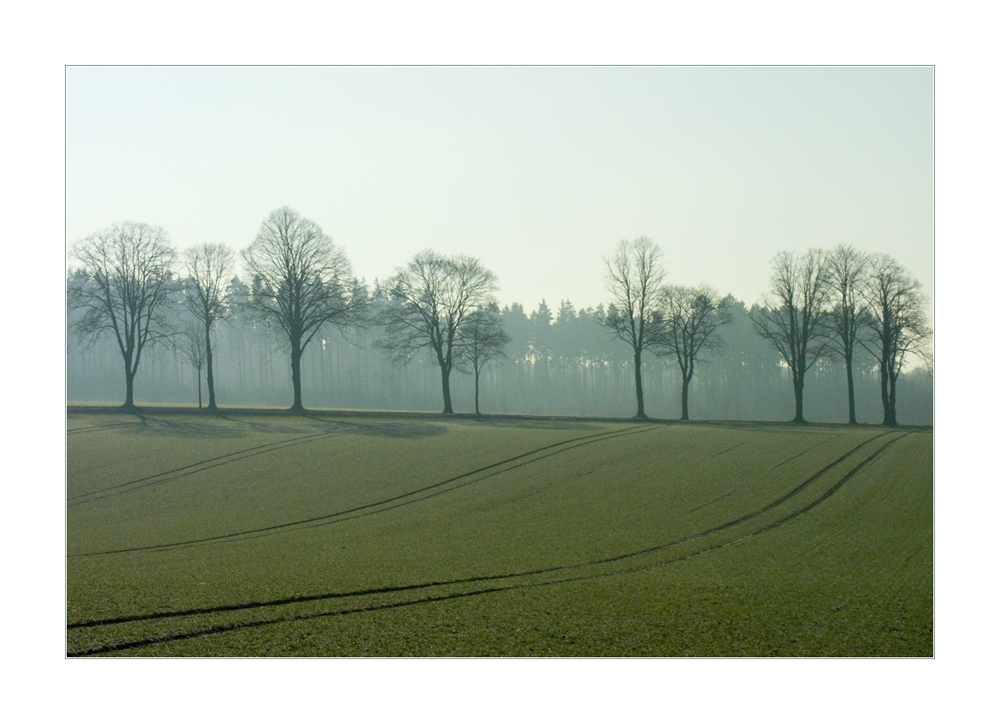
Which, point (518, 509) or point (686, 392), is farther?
Answer: point (686, 392)

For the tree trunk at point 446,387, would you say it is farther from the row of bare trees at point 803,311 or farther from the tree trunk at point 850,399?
the tree trunk at point 850,399

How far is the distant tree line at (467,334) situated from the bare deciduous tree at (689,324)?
53mm

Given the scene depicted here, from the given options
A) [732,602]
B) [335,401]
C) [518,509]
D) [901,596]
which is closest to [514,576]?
[732,602]

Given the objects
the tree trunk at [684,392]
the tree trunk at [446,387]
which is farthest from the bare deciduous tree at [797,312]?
the tree trunk at [446,387]

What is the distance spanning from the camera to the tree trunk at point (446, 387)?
62.4 feet

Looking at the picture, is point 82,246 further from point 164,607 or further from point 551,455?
point 551,455

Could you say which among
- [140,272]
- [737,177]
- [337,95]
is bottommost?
[140,272]

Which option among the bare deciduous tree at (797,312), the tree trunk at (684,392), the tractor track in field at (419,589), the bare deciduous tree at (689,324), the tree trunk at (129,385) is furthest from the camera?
A: the tree trunk at (684,392)

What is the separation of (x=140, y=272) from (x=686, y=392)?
13695 millimetres

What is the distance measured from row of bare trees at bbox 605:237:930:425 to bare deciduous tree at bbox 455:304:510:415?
2749 mm

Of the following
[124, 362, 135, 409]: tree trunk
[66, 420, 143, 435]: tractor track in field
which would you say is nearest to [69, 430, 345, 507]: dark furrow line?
[66, 420, 143, 435]: tractor track in field

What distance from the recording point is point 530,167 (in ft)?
39.5

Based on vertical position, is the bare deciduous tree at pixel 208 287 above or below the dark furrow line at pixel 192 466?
above

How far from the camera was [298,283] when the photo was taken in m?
17.9
